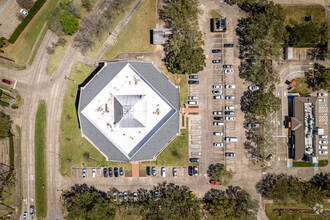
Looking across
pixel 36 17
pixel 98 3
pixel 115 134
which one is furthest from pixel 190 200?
pixel 36 17

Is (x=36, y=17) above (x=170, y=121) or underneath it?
above

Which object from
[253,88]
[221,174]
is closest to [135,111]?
[221,174]

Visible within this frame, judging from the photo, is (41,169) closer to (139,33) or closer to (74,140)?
(74,140)

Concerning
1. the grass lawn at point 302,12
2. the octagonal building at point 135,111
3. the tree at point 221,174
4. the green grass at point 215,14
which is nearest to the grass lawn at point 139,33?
the octagonal building at point 135,111

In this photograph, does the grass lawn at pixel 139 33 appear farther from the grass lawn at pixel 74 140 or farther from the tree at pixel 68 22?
the grass lawn at pixel 74 140

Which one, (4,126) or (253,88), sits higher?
(253,88)

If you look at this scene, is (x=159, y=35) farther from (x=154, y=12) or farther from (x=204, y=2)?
(x=204, y=2)
